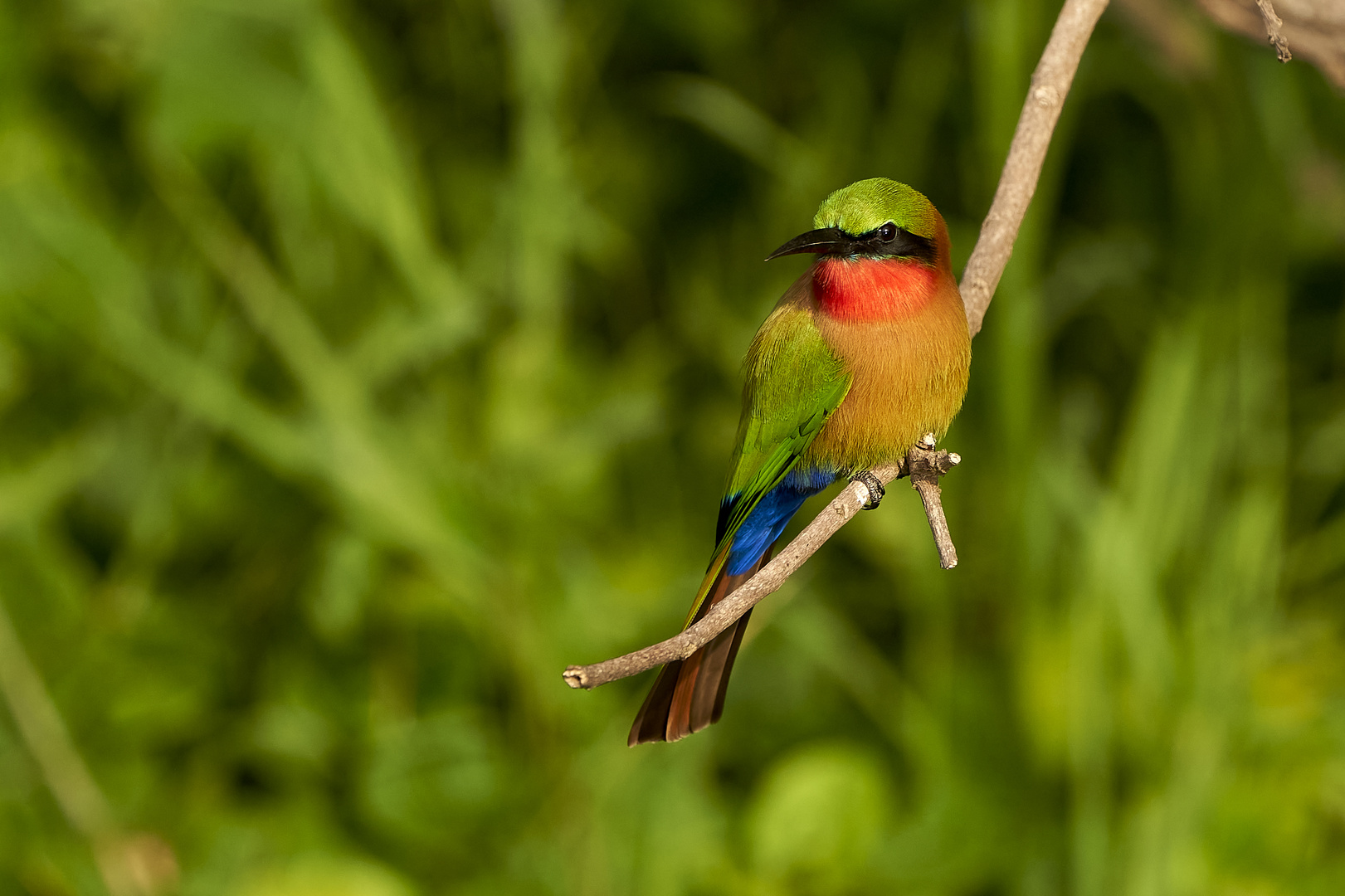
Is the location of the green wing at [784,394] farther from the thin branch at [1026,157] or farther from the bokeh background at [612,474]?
the bokeh background at [612,474]

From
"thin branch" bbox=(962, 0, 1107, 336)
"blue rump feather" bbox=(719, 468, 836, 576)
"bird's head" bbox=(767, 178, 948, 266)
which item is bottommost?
"blue rump feather" bbox=(719, 468, 836, 576)

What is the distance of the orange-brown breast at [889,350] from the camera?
1.21m

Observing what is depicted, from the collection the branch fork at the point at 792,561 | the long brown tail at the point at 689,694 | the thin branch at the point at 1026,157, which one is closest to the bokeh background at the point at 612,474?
the thin branch at the point at 1026,157

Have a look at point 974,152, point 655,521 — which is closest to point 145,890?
point 655,521

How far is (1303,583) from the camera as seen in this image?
2.71 metres

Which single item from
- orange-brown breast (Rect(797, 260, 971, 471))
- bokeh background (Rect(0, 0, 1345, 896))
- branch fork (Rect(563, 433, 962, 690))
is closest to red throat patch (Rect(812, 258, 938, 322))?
orange-brown breast (Rect(797, 260, 971, 471))

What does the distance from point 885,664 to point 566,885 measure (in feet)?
2.76

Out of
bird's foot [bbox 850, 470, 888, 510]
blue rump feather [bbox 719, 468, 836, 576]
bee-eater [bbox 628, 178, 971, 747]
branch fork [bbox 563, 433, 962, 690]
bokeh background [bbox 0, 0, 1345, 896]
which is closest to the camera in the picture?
branch fork [bbox 563, 433, 962, 690]

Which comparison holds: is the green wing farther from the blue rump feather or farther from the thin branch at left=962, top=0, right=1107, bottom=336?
the thin branch at left=962, top=0, right=1107, bottom=336

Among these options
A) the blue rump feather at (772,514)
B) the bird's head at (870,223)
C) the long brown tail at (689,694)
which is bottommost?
the long brown tail at (689,694)

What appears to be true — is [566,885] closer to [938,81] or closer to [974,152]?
Answer: [974,152]

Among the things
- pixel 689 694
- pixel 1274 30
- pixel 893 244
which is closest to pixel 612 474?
pixel 689 694

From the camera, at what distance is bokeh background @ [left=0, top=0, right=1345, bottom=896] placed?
7.42 feet

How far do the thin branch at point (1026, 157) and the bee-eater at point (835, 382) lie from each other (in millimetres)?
51
